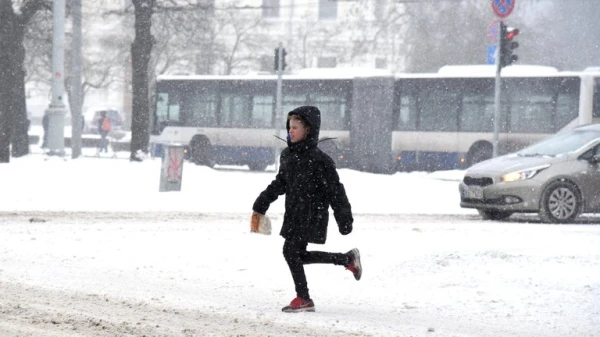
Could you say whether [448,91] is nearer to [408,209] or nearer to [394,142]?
[394,142]

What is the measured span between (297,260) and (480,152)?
26.1m

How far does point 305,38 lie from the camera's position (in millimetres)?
54156

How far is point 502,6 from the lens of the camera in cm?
2130

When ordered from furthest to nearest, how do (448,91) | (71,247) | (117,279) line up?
1. (448,91)
2. (71,247)
3. (117,279)

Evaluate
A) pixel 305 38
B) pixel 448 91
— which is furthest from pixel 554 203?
pixel 305 38

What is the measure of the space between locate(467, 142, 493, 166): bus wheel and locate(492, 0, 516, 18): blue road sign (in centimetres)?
1223

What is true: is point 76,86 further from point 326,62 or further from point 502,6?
point 326,62

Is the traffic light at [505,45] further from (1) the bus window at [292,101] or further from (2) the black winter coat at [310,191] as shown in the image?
(1) the bus window at [292,101]

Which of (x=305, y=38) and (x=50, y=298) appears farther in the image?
(x=305, y=38)

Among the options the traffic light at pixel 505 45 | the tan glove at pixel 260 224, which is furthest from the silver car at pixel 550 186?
the tan glove at pixel 260 224

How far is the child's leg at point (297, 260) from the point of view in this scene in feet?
26.2

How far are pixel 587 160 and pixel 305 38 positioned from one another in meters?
38.1

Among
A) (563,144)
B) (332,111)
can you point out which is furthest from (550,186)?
(332,111)

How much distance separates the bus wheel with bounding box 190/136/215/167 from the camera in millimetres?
37812
